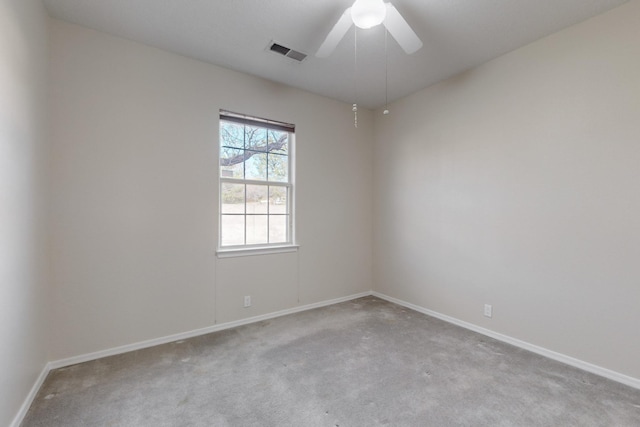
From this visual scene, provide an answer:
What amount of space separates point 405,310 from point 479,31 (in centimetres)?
295

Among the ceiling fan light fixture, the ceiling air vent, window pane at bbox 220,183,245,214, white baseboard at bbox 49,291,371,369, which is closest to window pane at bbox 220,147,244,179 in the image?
window pane at bbox 220,183,245,214

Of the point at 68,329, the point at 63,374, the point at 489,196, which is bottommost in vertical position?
the point at 63,374

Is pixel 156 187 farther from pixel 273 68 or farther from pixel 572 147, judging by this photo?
pixel 572 147

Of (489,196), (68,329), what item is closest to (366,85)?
(489,196)

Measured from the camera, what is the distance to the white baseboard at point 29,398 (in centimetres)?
161

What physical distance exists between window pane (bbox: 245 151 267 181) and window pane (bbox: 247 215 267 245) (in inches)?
18.0

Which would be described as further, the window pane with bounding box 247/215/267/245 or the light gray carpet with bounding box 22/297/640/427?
the window pane with bounding box 247/215/267/245

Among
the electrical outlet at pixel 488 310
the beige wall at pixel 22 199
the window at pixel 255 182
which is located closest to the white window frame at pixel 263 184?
the window at pixel 255 182

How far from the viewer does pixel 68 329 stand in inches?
89.6

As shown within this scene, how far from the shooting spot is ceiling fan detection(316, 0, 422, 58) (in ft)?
5.29

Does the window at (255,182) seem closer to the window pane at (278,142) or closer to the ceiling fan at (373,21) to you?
the window pane at (278,142)

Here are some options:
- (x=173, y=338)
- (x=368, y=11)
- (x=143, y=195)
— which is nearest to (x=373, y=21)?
(x=368, y=11)

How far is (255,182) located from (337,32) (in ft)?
5.86

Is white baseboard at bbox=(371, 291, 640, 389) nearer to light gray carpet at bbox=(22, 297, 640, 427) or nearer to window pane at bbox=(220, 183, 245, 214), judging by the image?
light gray carpet at bbox=(22, 297, 640, 427)
